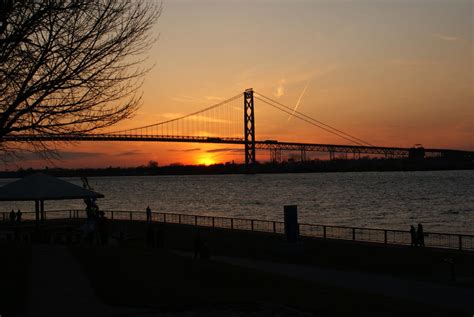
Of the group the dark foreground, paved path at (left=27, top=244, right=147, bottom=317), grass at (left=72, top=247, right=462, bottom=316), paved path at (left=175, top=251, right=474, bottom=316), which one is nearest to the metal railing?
the dark foreground

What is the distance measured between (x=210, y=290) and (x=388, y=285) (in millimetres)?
4860

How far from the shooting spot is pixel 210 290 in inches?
476

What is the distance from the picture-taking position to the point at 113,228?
105ft

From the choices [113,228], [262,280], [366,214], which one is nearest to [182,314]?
[262,280]

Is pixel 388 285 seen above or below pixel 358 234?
above

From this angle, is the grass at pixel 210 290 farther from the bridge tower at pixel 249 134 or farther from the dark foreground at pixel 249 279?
the bridge tower at pixel 249 134

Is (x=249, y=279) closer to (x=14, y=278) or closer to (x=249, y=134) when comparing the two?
(x=14, y=278)

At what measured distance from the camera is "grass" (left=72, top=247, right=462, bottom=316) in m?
10.7

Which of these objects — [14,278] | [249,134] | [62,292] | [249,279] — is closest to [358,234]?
[249,279]

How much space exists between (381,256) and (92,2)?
41.0ft

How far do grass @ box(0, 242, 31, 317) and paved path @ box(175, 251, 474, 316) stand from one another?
654 centimetres

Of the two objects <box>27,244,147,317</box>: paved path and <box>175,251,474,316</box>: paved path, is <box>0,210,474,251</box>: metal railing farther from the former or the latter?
<box>27,244,147,317</box>: paved path

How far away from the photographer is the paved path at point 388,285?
41.3ft

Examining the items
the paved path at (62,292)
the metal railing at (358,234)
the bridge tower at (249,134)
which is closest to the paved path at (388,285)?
the metal railing at (358,234)
